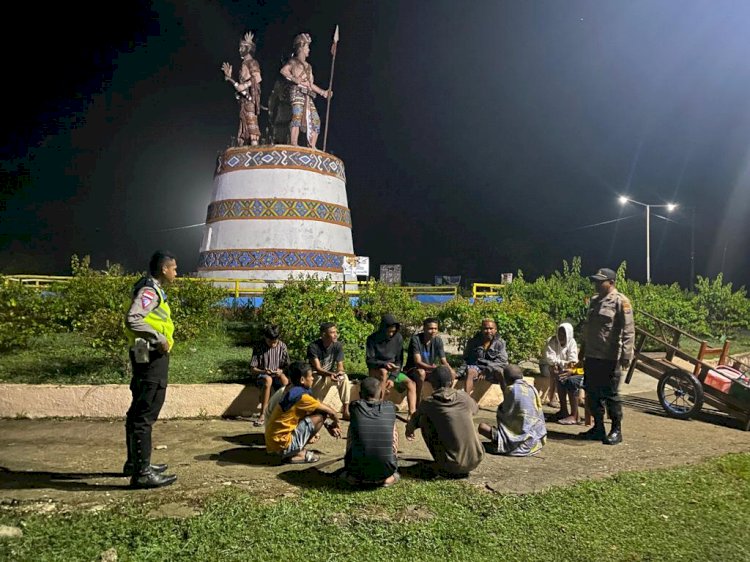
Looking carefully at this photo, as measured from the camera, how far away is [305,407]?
4.70 metres

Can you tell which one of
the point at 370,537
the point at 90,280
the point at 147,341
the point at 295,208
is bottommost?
the point at 370,537

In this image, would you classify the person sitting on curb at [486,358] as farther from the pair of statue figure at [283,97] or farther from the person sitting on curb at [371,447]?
the pair of statue figure at [283,97]

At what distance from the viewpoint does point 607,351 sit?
18.9ft

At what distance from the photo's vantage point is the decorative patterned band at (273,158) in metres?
19.3

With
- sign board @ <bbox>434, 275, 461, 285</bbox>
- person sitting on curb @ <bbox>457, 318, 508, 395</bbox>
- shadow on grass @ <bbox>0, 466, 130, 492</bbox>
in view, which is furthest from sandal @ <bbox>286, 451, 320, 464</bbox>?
sign board @ <bbox>434, 275, 461, 285</bbox>

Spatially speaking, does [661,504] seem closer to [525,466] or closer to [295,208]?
[525,466]

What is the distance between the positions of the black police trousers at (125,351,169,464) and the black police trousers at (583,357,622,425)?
4.47 meters

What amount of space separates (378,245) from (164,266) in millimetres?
33344

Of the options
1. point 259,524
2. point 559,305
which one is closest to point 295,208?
point 559,305

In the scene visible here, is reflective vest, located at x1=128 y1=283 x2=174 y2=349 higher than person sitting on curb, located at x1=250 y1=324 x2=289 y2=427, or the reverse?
reflective vest, located at x1=128 y1=283 x2=174 y2=349

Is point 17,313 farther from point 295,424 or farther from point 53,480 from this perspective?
point 295,424

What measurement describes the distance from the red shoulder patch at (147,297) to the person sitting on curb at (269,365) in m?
2.28

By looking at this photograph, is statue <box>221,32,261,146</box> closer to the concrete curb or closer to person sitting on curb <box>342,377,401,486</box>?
the concrete curb

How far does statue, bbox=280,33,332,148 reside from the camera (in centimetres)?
1988
